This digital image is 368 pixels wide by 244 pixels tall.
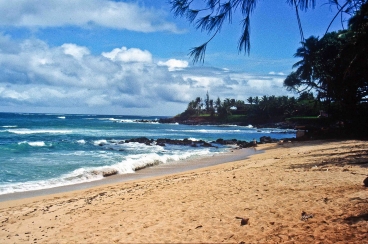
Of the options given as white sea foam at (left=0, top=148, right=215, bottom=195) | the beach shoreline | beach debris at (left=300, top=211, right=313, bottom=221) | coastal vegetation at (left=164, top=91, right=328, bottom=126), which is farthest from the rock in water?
coastal vegetation at (left=164, top=91, right=328, bottom=126)

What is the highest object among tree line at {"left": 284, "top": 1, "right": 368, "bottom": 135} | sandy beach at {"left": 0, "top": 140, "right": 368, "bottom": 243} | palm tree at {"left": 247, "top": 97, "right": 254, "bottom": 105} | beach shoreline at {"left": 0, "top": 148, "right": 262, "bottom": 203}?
palm tree at {"left": 247, "top": 97, "right": 254, "bottom": 105}

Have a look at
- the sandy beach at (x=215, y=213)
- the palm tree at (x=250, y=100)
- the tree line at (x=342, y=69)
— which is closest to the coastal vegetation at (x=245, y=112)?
the palm tree at (x=250, y=100)

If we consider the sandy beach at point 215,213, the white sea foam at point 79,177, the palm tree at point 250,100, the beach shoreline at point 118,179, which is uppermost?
the palm tree at point 250,100

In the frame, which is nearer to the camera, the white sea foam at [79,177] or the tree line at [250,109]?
the white sea foam at [79,177]

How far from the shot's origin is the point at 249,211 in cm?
596

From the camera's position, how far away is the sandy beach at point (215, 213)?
4.84 meters

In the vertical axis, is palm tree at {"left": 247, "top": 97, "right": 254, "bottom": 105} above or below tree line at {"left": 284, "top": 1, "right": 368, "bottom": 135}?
above

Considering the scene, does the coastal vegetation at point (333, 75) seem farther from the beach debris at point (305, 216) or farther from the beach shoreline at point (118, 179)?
the beach shoreline at point (118, 179)

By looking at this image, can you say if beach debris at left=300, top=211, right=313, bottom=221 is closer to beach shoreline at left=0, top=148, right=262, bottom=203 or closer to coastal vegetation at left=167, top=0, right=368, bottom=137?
coastal vegetation at left=167, top=0, right=368, bottom=137

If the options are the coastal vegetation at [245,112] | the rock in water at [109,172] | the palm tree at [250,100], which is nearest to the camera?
the rock in water at [109,172]

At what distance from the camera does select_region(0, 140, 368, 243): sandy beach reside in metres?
4.84

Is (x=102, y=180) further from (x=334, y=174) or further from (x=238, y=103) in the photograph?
(x=238, y=103)

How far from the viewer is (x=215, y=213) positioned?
613 cm

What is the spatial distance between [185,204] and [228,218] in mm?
1640
